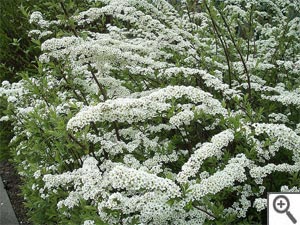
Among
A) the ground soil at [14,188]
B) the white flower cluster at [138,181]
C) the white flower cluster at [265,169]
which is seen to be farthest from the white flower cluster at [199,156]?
the ground soil at [14,188]

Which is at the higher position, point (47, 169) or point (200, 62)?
point (200, 62)

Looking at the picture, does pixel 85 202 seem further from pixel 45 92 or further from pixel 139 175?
pixel 45 92

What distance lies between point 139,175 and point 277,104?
6.82ft

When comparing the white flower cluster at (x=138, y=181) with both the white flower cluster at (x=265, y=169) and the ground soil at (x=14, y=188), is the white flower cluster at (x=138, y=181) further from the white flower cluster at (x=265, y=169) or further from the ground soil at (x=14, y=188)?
the ground soil at (x=14, y=188)

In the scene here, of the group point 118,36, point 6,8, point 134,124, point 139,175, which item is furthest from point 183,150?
point 6,8

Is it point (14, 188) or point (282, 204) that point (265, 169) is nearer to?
point (282, 204)

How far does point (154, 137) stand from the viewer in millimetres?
3529

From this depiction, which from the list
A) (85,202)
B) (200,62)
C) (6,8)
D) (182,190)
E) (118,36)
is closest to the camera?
(182,190)

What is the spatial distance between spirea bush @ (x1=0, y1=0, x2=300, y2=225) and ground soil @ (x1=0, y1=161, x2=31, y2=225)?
35.8 inches

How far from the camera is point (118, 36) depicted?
430cm

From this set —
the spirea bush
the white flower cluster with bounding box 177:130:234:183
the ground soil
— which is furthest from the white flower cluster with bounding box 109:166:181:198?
the ground soil

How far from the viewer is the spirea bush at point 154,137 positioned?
8.10 ft

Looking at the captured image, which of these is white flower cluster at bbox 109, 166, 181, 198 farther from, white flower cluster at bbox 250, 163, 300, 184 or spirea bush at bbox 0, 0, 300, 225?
white flower cluster at bbox 250, 163, 300, 184

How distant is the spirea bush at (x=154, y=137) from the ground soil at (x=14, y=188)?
909 mm
